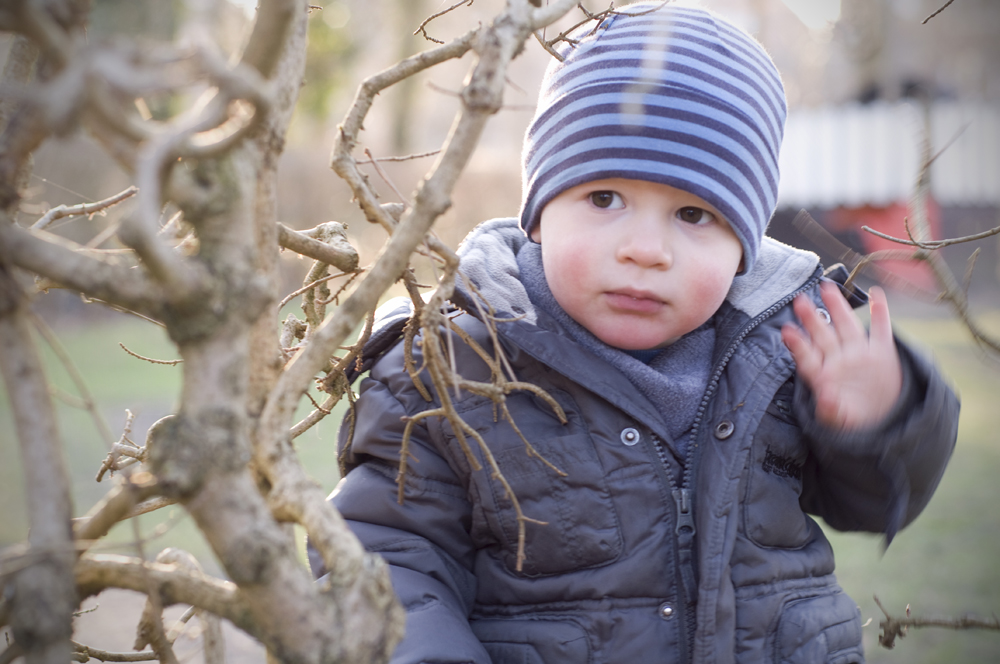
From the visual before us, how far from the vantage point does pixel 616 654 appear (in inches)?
46.0

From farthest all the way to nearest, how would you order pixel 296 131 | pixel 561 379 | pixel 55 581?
pixel 296 131 < pixel 561 379 < pixel 55 581

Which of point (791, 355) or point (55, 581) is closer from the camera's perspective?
point (55, 581)

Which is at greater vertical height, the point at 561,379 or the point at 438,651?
the point at 561,379

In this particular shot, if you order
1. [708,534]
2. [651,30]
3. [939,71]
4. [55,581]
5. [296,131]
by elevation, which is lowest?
[708,534]

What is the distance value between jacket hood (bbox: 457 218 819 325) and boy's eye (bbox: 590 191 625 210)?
0.22m

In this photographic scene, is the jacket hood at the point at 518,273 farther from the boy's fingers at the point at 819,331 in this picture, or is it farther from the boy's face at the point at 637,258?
the boy's fingers at the point at 819,331

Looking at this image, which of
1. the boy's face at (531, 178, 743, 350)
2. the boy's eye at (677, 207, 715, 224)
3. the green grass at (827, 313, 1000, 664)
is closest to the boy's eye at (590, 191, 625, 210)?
the boy's face at (531, 178, 743, 350)

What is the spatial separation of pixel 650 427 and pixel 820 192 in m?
8.94

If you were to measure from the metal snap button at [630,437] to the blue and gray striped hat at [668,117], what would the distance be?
38cm

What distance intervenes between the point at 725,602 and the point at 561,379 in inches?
17.4

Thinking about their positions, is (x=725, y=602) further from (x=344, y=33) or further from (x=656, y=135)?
Answer: (x=344, y=33)

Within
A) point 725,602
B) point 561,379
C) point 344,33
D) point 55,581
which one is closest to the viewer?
point 55,581

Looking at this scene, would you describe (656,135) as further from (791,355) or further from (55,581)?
(55,581)

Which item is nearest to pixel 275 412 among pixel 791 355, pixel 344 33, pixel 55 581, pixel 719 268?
pixel 55 581
